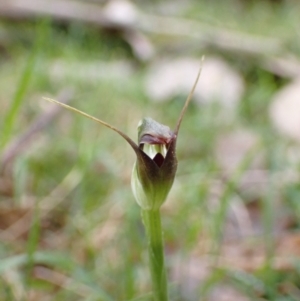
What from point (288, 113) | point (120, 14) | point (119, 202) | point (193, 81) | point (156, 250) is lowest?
point (156, 250)

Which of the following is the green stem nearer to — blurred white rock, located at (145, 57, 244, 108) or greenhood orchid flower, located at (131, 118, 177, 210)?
greenhood orchid flower, located at (131, 118, 177, 210)

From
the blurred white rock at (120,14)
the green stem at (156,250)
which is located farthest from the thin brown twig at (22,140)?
the blurred white rock at (120,14)

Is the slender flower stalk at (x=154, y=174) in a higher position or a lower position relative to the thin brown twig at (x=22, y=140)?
lower

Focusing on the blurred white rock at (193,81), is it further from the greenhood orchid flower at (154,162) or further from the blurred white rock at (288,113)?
the greenhood orchid flower at (154,162)

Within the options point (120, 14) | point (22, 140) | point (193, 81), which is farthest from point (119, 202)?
point (120, 14)

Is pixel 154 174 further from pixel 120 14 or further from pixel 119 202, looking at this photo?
pixel 120 14
